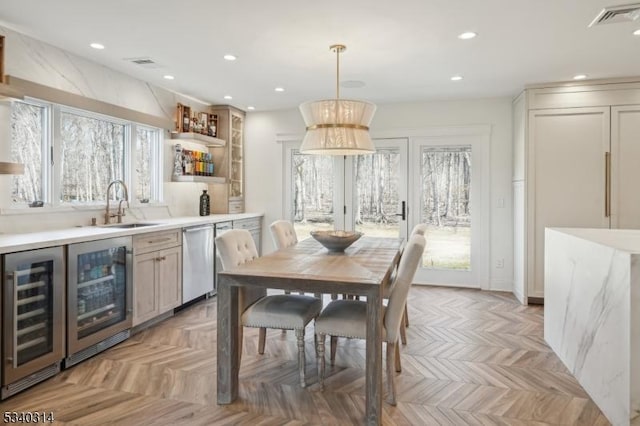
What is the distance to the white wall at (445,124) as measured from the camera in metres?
5.22

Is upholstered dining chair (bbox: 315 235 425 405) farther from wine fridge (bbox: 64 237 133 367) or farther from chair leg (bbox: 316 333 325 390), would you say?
wine fridge (bbox: 64 237 133 367)

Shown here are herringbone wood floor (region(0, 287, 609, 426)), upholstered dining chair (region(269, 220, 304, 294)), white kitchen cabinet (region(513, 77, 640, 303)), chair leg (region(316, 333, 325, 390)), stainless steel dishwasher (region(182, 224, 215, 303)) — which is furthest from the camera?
white kitchen cabinet (region(513, 77, 640, 303))

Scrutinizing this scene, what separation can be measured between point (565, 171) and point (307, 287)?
12.1 feet

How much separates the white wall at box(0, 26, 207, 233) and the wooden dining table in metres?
2.01

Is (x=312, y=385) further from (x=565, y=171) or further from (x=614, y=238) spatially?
(x=565, y=171)

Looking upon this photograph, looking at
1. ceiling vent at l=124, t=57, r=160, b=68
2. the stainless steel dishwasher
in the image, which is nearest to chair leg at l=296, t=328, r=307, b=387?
the stainless steel dishwasher

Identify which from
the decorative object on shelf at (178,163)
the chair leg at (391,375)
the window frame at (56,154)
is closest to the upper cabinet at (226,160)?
the decorative object on shelf at (178,163)

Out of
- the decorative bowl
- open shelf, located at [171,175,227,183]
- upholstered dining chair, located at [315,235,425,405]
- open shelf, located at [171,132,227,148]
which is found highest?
open shelf, located at [171,132,227,148]

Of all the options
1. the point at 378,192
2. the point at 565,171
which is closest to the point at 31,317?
the point at 378,192

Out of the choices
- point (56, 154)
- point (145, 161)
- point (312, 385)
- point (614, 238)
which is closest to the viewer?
point (614, 238)

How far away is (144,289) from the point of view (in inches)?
144

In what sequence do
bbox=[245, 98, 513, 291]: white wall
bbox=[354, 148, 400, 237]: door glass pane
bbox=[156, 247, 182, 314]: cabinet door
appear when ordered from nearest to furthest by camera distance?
bbox=[156, 247, 182, 314]: cabinet door, bbox=[245, 98, 513, 291]: white wall, bbox=[354, 148, 400, 237]: door glass pane

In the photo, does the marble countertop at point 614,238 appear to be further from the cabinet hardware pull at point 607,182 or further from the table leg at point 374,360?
the cabinet hardware pull at point 607,182

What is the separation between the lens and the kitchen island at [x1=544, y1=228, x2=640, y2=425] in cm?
200
